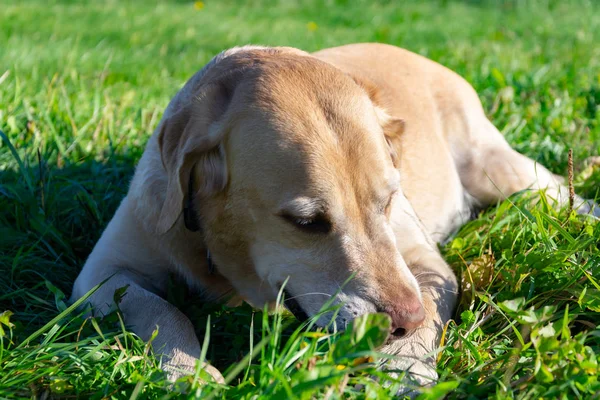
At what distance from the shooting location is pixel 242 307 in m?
2.87

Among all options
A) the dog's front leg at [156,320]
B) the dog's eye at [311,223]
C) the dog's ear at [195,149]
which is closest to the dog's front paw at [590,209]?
the dog's eye at [311,223]

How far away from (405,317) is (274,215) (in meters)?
0.61

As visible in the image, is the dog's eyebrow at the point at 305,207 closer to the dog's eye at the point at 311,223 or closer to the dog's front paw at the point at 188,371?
the dog's eye at the point at 311,223

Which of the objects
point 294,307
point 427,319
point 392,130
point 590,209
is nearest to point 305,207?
point 294,307

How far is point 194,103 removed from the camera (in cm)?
281

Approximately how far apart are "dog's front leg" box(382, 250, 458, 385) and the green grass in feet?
0.25

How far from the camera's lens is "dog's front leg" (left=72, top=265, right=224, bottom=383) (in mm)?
2438

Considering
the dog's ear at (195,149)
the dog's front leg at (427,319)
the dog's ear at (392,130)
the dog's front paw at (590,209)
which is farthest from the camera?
the dog's front paw at (590,209)

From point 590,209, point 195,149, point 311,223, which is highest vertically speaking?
point 195,149

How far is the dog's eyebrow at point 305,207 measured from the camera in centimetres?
250

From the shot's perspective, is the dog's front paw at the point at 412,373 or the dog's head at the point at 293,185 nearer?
the dog's front paw at the point at 412,373

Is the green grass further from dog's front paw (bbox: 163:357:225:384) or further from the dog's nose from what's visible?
the dog's nose

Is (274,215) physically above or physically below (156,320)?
above

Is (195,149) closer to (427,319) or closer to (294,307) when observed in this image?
(294,307)
